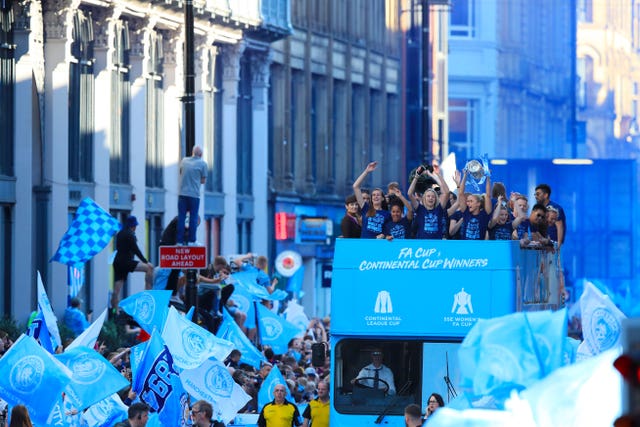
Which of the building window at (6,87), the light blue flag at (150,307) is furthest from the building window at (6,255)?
the light blue flag at (150,307)

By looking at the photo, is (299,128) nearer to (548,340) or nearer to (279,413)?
(279,413)

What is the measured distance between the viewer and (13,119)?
114 feet

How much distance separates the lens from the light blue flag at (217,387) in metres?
21.1

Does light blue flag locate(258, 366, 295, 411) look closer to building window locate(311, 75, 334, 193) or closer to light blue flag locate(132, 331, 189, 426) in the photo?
light blue flag locate(132, 331, 189, 426)

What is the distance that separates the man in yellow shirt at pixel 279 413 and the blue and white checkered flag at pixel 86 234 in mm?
9257

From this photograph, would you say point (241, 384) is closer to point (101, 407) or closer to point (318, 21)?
point (101, 407)

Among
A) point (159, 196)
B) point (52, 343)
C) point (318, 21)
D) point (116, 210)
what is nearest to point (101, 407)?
point (52, 343)

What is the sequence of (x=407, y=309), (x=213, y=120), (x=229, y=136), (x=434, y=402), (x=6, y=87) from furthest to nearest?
(x=229, y=136) < (x=213, y=120) < (x=6, y=87) < (x=407, y=309) < (x=434, y=402)

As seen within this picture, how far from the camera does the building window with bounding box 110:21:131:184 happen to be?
39.9 metres

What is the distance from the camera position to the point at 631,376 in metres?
7.95

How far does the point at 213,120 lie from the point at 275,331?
1719cm

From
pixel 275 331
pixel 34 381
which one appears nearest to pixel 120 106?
pixel 275 331

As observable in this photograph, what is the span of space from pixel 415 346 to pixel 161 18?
23557mm

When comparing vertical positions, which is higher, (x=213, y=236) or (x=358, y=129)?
(x=358, y=129)
